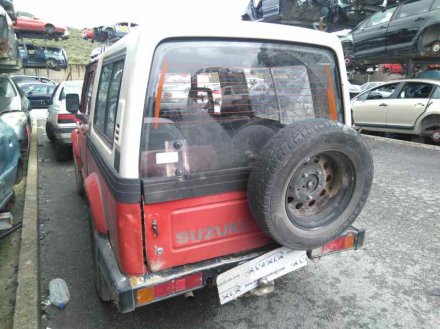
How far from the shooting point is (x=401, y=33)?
897cm

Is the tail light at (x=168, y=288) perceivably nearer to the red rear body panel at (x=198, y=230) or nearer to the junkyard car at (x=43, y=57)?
the red rear body panel at (x=198, y=230)

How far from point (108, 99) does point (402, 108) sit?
7.89 metres

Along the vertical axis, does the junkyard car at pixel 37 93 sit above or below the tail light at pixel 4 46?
below

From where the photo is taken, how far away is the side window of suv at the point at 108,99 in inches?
93.7

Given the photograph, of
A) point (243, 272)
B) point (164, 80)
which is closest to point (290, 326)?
point (243, 272)

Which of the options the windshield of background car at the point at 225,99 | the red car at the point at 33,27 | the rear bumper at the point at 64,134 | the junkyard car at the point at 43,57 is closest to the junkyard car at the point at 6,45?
the rear bumper at the point at 64,134

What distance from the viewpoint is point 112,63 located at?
2.69 meters

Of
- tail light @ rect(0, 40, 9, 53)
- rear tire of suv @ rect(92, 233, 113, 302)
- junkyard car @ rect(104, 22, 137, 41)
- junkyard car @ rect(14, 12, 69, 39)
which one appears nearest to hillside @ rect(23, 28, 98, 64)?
junkyard car @ rect(14, 12, 69, 39)

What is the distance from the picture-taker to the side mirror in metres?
4.17

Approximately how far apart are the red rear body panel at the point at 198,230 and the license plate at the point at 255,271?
0.12 metres

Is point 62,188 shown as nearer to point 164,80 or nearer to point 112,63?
point 112,63

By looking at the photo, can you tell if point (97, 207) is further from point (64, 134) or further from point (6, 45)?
point (6, 45)

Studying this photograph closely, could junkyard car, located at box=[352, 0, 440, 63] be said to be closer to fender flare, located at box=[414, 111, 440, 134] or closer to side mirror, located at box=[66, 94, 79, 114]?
fender flare, located at box=[414, 111, 440, 134]

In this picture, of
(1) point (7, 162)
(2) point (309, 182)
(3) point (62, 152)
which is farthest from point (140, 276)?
(3) point (62, 152)
